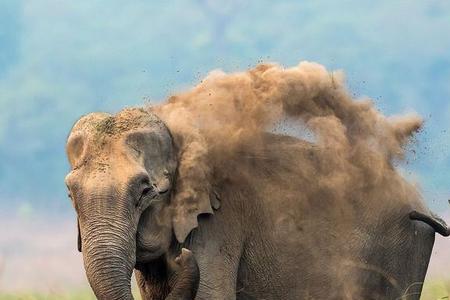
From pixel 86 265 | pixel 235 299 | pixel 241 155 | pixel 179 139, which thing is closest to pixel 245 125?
pixel 241 155

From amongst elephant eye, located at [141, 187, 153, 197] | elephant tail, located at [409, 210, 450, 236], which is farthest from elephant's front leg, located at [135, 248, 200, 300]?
elephant tail, located at [409, 210, 450, 236]

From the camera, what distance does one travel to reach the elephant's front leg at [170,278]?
11930 millimetres

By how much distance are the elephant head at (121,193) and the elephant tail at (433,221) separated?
327cm

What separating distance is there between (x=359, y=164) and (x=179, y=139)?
105 inches

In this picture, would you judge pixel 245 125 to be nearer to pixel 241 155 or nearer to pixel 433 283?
pixel 241 155

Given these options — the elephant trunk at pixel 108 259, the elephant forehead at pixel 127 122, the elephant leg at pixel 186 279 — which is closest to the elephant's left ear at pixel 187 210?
the elephant leg at pixel 186 279

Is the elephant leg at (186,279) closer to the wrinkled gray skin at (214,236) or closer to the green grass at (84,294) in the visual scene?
the wrinkled gray skin at (214,236)

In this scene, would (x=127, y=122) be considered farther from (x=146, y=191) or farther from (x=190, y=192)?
(x=190, y=192)

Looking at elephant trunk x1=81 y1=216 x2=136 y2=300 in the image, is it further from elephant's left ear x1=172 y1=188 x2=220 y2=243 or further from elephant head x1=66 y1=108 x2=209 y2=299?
elephant's left ear x1=172 y1=188 x2=220 y2=243

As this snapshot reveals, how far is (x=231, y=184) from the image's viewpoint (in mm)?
13266

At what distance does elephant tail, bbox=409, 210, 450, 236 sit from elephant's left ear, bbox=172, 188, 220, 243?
10.1ft

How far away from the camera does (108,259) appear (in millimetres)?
11250

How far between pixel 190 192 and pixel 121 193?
1168 mm

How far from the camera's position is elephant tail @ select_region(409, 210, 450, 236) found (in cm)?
1440
